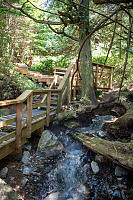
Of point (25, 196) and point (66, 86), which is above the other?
point (66, 86)

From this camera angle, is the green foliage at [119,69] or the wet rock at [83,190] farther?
the green foliage at [119,69]

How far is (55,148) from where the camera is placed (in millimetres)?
3859

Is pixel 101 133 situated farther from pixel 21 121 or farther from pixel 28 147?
pixel 21 121

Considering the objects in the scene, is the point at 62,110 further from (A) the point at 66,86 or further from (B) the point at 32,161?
(B) the point at 32,161

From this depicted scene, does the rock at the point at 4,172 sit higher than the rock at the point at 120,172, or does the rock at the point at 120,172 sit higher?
the rock at the point at 120,172

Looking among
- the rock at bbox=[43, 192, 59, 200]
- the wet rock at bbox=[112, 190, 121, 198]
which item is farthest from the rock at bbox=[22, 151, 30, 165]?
the wet rock at bbox=[112, 190, 121, 198]

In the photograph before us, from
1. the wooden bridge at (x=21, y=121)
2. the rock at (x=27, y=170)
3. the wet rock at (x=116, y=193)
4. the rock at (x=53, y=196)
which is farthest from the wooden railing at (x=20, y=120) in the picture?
the wet rock at (x=116, y=193)

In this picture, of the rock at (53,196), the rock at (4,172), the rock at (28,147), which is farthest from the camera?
the rock at (28,147)

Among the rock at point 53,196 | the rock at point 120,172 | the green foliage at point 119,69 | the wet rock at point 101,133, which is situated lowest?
the rock at point 53,196

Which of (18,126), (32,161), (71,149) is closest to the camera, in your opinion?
(18,126)

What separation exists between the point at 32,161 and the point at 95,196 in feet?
5.56

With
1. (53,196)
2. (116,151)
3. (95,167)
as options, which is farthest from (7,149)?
(116,151)

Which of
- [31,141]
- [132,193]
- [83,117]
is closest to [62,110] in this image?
[83,117]

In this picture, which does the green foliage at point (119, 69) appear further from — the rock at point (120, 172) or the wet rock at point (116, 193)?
the wet rock at point (116, 193)
